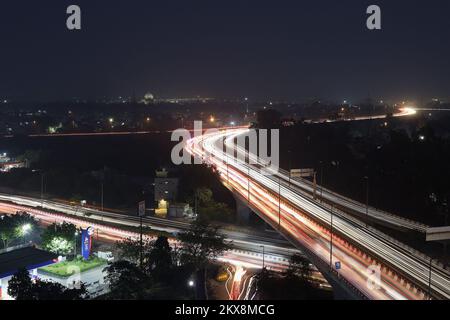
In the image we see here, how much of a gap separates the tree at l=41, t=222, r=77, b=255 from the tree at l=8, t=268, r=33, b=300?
12.3 ft

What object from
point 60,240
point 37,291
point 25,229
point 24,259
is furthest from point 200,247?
point 25,229

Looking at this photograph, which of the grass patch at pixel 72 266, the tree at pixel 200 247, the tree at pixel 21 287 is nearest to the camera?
the tree at pixel 21 287

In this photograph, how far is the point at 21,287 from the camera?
9.10 meters

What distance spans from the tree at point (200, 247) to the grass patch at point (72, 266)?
6.98 feet

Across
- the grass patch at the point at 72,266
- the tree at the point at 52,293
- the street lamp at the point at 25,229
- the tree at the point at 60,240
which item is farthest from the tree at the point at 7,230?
the tree at the point at 52,293

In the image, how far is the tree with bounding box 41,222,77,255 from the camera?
13.2m

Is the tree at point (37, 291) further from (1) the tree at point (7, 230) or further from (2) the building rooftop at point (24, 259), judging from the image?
(1) the tree at point (7, 230)

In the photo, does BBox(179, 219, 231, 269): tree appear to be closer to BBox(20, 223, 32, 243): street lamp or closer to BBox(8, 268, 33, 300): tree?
BBox(8, 268, 33, 300): tree

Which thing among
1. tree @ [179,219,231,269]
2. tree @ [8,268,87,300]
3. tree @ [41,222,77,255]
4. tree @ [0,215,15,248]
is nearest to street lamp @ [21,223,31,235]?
tree @ [0,215,15,248]

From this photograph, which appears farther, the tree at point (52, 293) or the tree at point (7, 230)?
the tree at point (7, 230)

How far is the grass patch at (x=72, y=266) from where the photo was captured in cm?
1172
